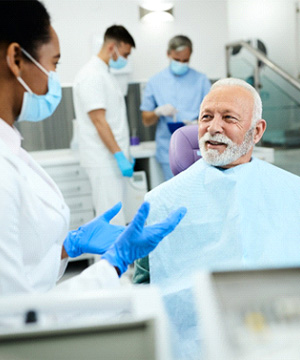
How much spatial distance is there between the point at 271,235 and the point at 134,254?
54 cm

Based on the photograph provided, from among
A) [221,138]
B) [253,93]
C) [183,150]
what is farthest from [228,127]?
[183,150]

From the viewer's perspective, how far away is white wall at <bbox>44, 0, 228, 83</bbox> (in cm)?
346

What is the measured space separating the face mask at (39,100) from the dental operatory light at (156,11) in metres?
2.62

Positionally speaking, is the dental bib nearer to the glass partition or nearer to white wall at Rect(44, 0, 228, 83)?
the glass partition

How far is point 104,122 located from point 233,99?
136 centimetres

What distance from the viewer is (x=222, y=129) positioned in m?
1.52

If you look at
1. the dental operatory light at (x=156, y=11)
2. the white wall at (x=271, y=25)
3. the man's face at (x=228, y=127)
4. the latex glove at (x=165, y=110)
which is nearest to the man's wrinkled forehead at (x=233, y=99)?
the man's face at (x=228, y=127)

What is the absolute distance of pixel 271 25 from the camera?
5199mm

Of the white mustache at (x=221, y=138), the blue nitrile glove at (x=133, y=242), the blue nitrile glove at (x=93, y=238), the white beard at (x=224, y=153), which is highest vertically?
the white mustache at (x=221, y=138)

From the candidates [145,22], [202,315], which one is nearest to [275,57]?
[145,22]

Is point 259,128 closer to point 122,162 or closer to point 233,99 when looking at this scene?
point 233,99

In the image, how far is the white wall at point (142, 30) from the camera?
3.46 m

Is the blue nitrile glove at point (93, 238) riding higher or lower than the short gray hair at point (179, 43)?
lower

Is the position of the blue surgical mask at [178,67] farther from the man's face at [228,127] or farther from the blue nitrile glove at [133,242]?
the blue nitrile glove at [133,242]
